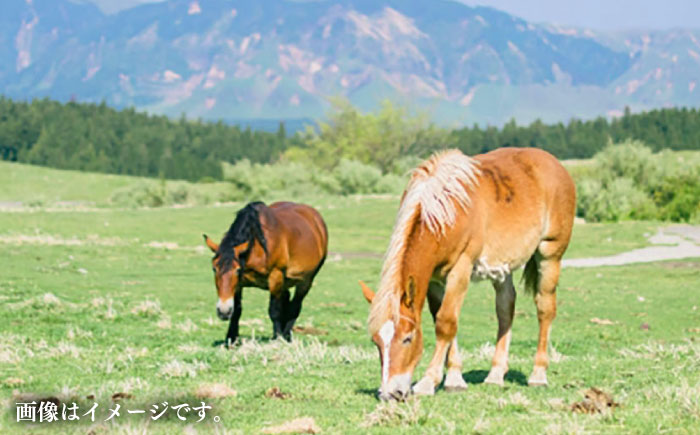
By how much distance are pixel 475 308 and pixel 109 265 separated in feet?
41.5

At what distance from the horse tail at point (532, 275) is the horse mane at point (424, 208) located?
141 centimetres

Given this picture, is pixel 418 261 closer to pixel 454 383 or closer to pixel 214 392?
pixel 454 383

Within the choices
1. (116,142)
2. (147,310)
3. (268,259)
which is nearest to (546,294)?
(268,259)

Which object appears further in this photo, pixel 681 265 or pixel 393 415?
pixel 681 265

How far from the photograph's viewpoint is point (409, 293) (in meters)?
7.05

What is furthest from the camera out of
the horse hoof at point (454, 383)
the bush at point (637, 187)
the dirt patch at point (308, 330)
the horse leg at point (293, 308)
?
the bush at point (637, 187)

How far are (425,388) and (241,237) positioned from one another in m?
5.46

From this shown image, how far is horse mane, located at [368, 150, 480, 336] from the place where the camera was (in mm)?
7016

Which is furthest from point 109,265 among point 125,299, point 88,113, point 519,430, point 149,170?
point 88,113

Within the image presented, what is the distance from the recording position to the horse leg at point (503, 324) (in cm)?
863

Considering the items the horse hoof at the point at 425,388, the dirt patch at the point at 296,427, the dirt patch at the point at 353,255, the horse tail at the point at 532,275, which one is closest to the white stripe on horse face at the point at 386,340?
the horse hoof at the point at 425,388

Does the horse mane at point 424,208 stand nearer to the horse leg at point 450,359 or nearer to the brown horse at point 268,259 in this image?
the horse leg at point 450,359

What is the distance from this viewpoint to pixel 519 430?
19.5 feet

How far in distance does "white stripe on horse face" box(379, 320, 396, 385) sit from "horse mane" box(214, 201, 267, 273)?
215 inches
